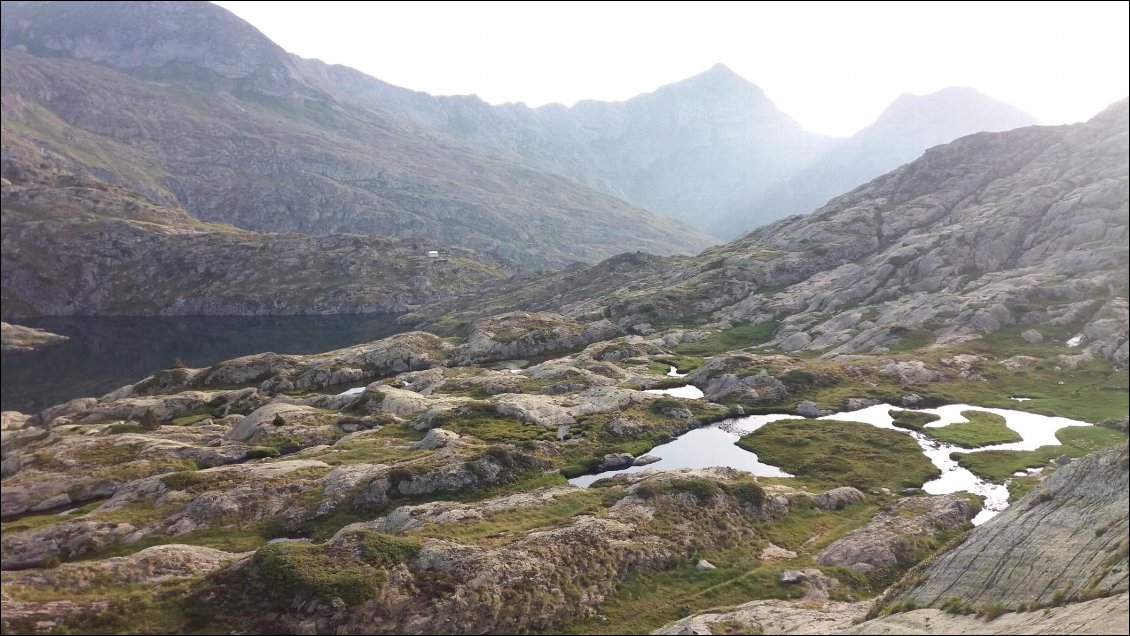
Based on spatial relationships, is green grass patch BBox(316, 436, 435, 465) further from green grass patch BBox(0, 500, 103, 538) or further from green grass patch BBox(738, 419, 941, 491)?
green grass patch BBox(738, 419, 941, 491)

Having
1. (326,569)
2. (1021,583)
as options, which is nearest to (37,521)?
(326,569)

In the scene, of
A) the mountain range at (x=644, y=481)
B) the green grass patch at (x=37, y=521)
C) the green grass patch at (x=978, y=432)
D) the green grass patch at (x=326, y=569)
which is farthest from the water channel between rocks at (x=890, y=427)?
the green grass patch at (x=37, y=521)

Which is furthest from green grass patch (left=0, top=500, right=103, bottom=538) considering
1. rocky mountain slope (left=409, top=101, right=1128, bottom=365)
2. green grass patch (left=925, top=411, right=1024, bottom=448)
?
rocky mountain slope (left=409, top=101, right=1128, bottom=365)

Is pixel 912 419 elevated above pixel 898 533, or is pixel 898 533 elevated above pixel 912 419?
pixel 912 419

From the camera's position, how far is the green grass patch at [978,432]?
72.4 metres

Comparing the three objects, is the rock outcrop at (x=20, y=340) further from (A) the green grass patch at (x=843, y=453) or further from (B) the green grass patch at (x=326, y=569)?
(A) the green grass patch at (x=843, y=453)

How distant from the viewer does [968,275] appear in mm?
144750

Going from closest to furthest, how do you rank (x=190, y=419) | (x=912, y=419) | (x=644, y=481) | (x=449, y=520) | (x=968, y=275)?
(x=449, y=520), (x=644, y=481), (x=912, y=419), (x=190, y=419), (x=968, y=275)

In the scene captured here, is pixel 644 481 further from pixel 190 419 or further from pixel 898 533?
pixel 190 419

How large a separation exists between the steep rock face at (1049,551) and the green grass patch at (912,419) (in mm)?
48828

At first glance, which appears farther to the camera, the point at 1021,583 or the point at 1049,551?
the point at 1049,551

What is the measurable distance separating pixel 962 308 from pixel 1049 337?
20.3 meters

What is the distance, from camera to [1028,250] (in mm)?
143500

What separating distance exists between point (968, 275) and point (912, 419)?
8641cm
